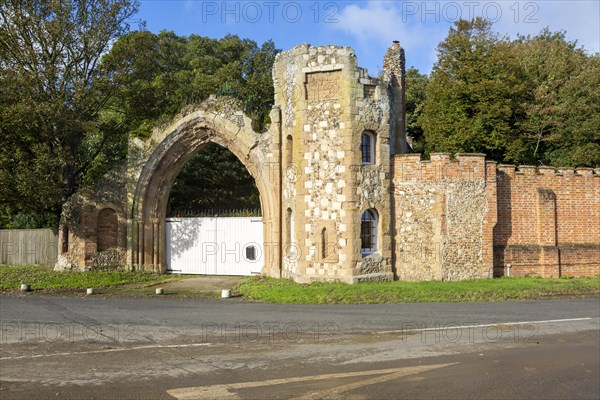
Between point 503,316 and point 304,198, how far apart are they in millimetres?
7451

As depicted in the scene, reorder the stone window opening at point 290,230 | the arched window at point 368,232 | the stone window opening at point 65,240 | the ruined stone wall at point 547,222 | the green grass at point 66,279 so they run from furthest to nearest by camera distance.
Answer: the stone window opening at point 65,240
the stone window opening at point 290,230
the ruined stone wall at point 547,222
the green grass at point 66,279
the arched window at point 368,232

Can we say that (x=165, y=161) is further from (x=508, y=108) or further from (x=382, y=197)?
(x=508, y=108)

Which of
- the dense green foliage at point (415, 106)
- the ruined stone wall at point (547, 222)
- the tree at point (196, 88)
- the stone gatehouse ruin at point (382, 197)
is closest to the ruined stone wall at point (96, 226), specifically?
the tree at point (196, 88)

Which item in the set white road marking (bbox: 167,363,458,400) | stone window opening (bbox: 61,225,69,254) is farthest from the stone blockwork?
stone window opening (bbox: 61,225,69,254)

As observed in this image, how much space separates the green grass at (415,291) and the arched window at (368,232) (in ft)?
4.17

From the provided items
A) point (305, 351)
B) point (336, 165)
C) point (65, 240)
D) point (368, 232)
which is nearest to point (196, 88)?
point (65, 240)

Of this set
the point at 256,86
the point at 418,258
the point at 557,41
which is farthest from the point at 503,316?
the point at 557,41

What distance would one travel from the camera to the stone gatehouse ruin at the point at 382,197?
16.9 meters

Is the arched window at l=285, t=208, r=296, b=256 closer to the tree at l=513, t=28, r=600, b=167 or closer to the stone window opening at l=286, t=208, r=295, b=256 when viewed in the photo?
the stone window opening at l=286, t=208, r=295, b=256

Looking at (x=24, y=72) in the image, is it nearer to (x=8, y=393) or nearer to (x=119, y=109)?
(x=119, y=109)

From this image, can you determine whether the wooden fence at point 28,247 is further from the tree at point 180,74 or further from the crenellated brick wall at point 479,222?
the crenellated brick wall at point 479,222

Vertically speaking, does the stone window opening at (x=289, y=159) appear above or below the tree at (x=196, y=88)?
below

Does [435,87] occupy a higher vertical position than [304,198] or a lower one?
higher

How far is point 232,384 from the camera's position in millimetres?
6863
